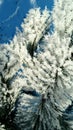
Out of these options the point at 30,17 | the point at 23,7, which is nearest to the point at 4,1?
the point at 23,7

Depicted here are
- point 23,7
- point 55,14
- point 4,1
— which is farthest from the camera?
point 23,7

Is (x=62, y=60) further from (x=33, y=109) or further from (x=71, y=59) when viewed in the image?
(x=33, y=109)

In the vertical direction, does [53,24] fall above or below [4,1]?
below

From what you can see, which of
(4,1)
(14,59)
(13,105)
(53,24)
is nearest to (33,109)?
(13,105)

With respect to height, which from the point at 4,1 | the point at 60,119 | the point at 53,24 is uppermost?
the point at 4,1

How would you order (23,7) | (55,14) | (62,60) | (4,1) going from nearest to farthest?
(62,60) → (55,14) → (4,1) → (23,7)

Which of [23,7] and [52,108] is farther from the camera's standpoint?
[23,7]

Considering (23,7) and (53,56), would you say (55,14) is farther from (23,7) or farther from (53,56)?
(23,7)
